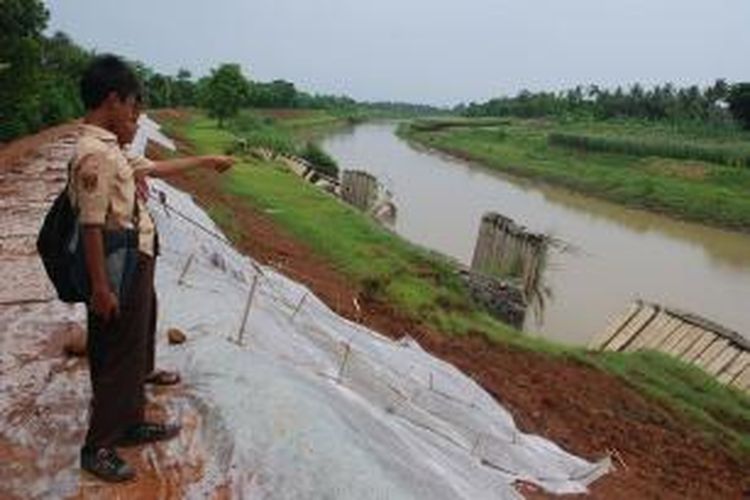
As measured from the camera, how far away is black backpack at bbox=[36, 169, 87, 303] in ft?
14.1

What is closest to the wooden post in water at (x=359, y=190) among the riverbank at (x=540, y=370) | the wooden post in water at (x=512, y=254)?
the wooden post in water at (x=512, y=254)

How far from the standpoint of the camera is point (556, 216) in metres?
35.9

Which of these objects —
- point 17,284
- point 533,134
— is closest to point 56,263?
point 17,284

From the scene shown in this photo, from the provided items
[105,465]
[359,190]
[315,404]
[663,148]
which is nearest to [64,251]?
[105,465]

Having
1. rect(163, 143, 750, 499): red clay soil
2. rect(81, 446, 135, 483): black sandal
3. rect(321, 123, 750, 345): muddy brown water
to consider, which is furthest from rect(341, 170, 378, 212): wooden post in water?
rect(81, 446, 135, 483): black sandal

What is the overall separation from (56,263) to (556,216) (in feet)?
107

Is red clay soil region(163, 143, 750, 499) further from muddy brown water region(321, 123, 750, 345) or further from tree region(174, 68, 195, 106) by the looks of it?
tree region(174, 68, 195, 106)

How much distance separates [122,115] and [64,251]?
2.12 ft

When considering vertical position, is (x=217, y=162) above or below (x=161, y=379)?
above

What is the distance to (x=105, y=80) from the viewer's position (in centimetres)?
427

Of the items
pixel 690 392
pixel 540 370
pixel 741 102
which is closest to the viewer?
pixel 540 370

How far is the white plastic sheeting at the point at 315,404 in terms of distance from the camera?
4.87m

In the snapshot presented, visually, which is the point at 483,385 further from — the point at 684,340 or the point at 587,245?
the point at 587,245

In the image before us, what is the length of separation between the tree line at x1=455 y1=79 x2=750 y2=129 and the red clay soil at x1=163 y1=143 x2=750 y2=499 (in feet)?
186
